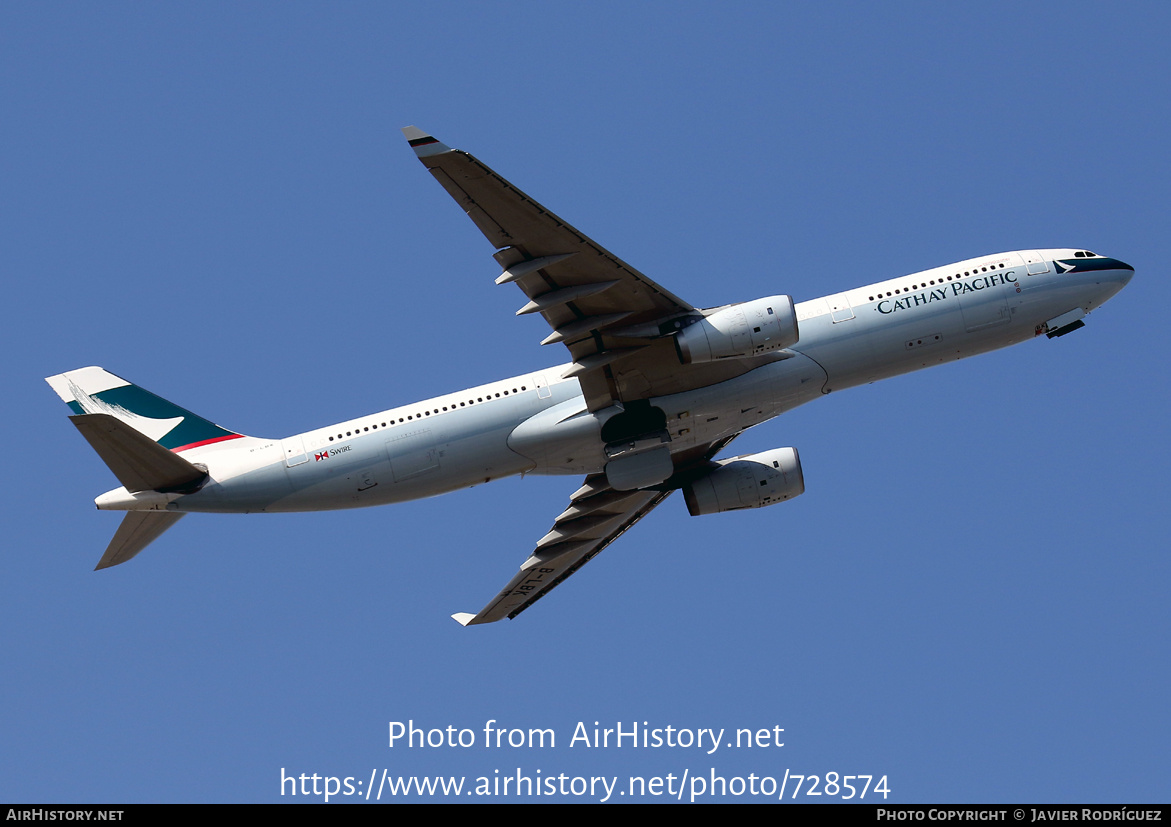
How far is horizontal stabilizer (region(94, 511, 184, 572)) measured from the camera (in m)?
37.5

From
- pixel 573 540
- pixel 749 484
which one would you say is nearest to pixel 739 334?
pixel 749 484

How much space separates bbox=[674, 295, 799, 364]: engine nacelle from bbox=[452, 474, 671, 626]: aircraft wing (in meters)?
9.19

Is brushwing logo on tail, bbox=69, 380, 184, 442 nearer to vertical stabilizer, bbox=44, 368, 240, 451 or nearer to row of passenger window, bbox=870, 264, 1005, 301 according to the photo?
vertical stabilizer, bbox=44, 368, 240, 451

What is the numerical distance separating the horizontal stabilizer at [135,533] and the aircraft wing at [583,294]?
45.2ft

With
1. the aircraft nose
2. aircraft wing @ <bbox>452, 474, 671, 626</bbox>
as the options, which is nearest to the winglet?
aircraft wing @ <bbox>452, 474, 671, 626</bbox>

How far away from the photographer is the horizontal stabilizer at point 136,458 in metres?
33.3

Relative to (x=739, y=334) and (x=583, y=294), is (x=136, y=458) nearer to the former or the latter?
(x=583, y=294)

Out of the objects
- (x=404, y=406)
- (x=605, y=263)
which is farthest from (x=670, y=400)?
(x=404, y=406)

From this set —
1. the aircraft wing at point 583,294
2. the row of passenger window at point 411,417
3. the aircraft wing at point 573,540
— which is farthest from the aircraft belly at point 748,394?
the aircraft wing at point 573,540

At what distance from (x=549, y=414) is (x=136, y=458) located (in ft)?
40.9

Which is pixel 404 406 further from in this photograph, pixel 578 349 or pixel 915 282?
pixel 915 282

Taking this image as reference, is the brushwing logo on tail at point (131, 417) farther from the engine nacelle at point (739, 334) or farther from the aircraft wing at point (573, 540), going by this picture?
the engine nacelle at point (739, 334)

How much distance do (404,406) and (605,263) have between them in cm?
846

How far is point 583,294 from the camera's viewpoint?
1352 inches
